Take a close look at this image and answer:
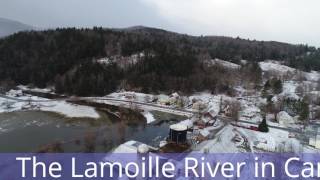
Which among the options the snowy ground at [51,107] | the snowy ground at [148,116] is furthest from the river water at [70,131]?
the snowy ground at [51,107]

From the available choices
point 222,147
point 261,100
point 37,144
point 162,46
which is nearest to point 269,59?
point 162,46

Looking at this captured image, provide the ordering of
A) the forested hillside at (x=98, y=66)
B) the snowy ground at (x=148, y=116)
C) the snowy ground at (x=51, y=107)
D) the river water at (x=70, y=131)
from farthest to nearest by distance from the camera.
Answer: the forested hillside at (x=98, y=66) → the snowy ground at (x=51, y=107) → the snowy ground at (x=148, y=116) → the river water at (x=70, y=131)

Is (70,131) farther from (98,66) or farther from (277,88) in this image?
(277,88)

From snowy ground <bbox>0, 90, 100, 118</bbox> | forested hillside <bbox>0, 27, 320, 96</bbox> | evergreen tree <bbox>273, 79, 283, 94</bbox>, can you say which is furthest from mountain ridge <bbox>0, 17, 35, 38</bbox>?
evergreen tree <bbox>273, 79, 283, 94</bbox>

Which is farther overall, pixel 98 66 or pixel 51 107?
pixel 98 66

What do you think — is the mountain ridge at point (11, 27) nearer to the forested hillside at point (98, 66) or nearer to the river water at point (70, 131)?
the forested hillside at point (98, 66)

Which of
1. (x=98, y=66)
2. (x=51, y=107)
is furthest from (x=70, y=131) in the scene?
(x=98, y=66)
